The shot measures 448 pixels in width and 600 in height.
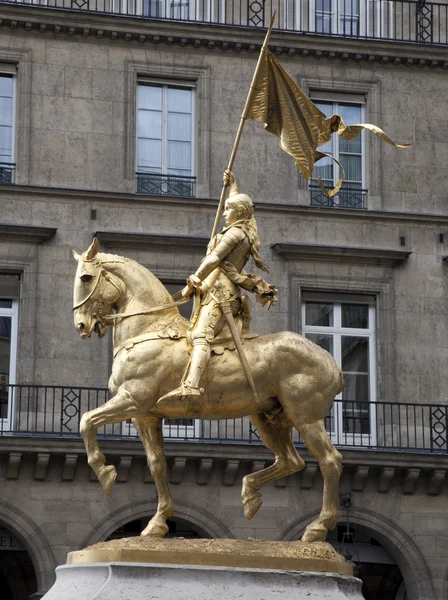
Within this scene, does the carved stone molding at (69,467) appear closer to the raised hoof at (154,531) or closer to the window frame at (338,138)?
the window frame at (338,138)

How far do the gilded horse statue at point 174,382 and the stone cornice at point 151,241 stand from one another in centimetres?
1196

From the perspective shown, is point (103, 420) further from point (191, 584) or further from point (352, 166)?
point (352, 166)

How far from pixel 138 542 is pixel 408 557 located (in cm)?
1337

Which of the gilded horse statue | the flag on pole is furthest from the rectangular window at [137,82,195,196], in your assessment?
the gilded horse statue

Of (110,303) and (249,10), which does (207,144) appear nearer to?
(249,10)

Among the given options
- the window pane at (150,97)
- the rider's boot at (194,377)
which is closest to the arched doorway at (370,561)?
the window pane at (150,97)

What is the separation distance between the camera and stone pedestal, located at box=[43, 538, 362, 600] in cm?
1250

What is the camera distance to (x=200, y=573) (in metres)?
12.6

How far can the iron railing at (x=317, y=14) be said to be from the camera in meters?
27.2

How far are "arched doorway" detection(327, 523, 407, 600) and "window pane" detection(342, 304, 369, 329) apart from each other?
3210 mm

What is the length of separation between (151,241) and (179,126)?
2.09 metres

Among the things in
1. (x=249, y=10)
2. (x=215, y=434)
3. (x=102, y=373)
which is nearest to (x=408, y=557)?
(x=215, y=434)

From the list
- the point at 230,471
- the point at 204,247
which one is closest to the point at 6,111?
the point at 204,247

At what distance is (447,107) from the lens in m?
28.1
